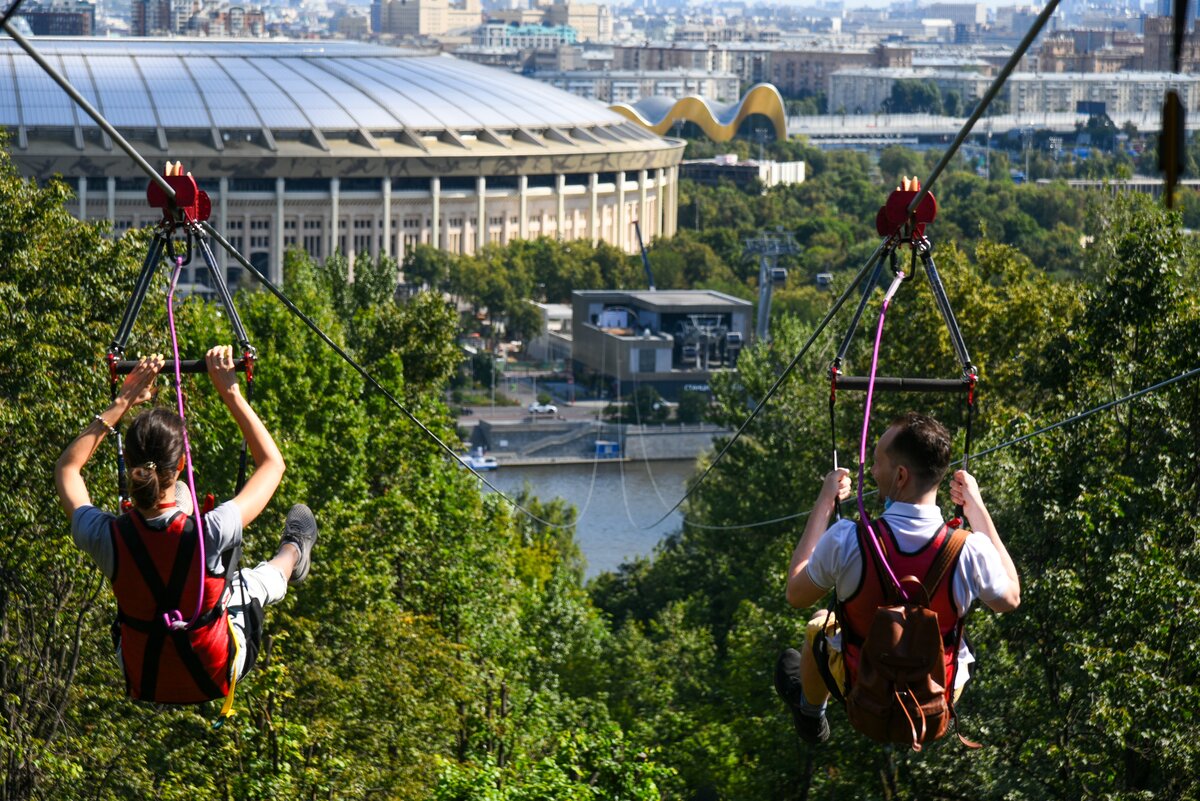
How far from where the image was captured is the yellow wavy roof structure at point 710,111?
149500mm

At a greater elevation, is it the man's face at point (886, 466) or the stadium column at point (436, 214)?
the man's face at point (886, 466)

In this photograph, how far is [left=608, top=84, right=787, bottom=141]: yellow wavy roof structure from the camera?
150m

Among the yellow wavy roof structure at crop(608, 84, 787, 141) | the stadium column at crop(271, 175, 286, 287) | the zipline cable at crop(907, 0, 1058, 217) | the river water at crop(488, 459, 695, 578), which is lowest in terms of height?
the river water at crop(488, 459, 695, 578)

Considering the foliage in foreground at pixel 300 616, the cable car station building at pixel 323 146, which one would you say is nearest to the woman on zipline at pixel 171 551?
the foliage in foreground at pixel 300 616

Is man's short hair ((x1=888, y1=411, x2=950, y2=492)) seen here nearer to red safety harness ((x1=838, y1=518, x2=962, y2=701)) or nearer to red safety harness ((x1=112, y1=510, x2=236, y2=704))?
red safety harness ((x1=838, y1=518, x2=962, y2=701))

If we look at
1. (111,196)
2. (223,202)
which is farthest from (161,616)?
(223,202)

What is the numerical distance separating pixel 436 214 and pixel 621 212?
45.2ft

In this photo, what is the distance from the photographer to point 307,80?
306 ft

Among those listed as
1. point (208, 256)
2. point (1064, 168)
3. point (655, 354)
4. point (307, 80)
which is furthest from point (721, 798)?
point (1064, 168)

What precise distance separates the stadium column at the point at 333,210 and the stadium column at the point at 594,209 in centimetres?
1490

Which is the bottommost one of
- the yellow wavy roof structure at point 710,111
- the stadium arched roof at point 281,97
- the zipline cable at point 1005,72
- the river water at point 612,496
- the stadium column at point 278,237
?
the river water at point 612,496

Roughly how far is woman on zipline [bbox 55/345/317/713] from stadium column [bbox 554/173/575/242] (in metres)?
89.4

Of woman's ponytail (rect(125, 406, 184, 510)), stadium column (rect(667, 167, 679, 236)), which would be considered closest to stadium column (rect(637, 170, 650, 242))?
stadium column (rect(667, 167, 679, 236))

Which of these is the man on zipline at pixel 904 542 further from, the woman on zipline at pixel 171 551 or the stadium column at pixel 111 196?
the stadium column at pixel 111 196
